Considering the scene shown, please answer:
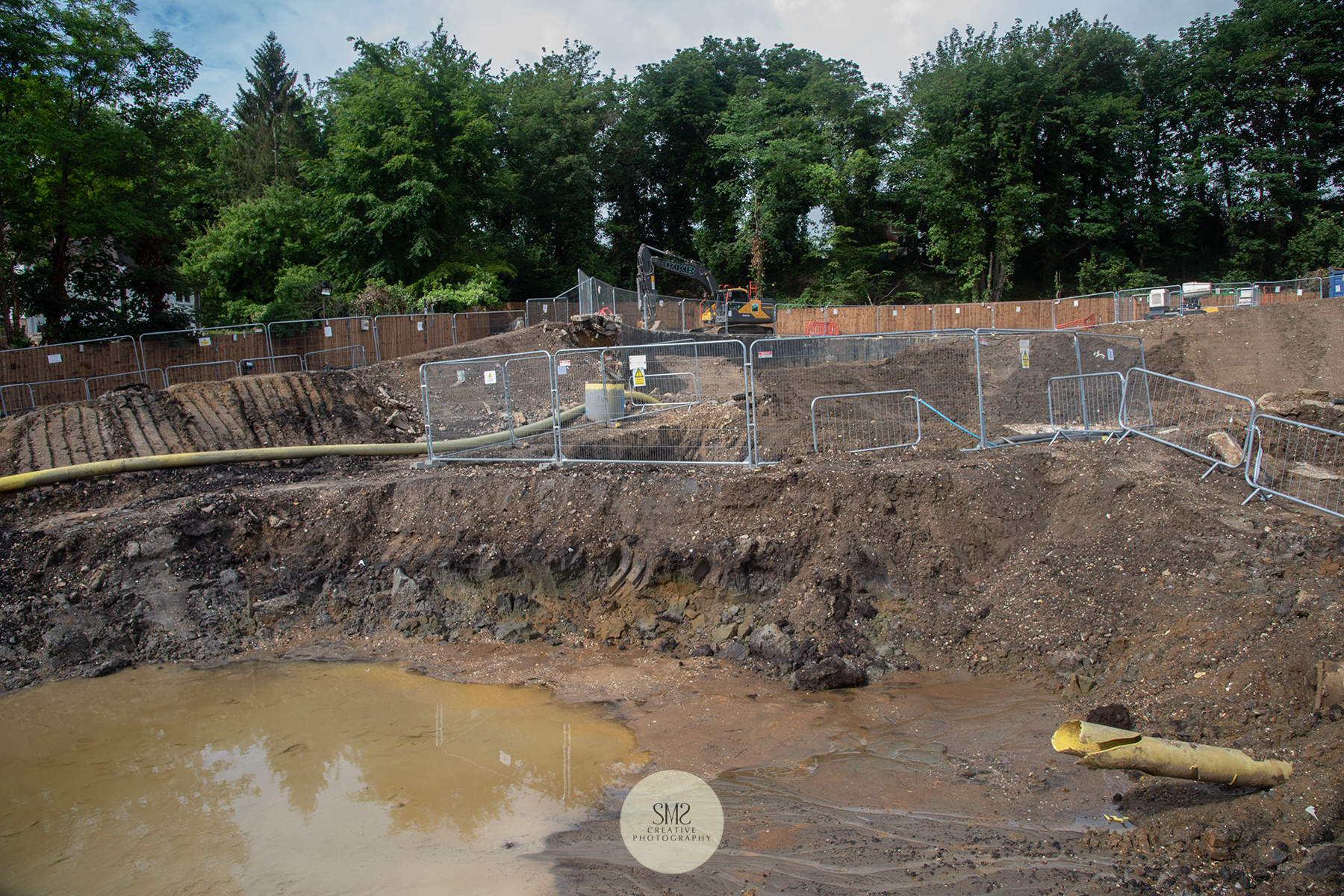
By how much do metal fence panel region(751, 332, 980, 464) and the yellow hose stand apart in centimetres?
260

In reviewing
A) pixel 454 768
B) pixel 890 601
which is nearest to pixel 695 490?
pixel 890 601

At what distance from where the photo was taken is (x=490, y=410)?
1388cm

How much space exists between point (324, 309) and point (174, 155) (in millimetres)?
6543

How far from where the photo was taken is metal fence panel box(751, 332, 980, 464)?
12.5 m

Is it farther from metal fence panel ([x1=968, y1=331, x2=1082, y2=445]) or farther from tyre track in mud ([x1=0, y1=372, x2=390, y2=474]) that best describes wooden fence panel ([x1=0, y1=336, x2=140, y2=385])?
metal fence panel ([x1=968, y1=331, x2=1082, y2=445])

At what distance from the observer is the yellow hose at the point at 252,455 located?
10922mm

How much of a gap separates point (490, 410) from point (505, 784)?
8.99 m

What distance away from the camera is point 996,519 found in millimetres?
8719

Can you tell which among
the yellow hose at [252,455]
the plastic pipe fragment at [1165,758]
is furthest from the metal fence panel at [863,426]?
the plastic pipe fragment at [1165,758]

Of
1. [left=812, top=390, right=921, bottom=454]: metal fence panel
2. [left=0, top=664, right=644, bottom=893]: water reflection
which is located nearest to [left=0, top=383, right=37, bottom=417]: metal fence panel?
[left=0, top=664, right=644, bottom=893]: water reflection

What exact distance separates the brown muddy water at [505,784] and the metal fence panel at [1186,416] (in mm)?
4611

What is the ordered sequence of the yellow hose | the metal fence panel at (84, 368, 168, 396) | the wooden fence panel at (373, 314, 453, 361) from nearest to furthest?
the yellow hose
the metal fence panel at (84, 368, 168, 396)
the wooden fence panel at (373, 314, 453, 361)

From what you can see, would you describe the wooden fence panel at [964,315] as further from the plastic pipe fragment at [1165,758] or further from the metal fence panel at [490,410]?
the plastic pipe fragment at [1165,758]

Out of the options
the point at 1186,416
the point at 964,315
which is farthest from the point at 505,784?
the point at 964,315
